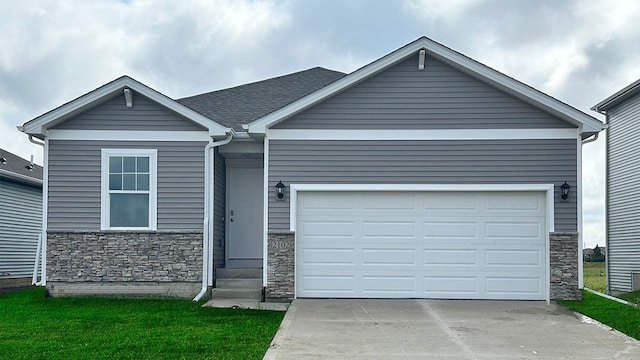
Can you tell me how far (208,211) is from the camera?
1244cm

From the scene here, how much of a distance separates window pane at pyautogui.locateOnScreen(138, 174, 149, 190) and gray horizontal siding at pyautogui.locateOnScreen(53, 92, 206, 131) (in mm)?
906

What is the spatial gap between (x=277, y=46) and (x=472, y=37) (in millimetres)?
5254

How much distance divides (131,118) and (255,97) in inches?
138

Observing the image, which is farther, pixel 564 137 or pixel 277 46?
pixel 277 46

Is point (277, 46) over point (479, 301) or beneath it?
over

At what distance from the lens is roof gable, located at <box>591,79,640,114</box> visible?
1605 cm

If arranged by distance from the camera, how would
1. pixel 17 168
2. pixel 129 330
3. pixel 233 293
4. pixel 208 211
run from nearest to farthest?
pixel 129 330
pixel 233 293
pixel 208 211
pixel 17 168

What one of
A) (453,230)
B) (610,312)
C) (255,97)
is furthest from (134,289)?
(610,312)

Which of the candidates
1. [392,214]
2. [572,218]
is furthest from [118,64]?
[572,218]

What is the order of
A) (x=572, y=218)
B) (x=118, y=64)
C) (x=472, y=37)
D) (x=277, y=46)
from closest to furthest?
(x=572, y=218)
(x=472, y=37)
(x=118, y=64)
(x=277, y=46)

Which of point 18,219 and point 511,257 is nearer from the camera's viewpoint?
point 511,257

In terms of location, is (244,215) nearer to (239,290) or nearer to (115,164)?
(239,290)

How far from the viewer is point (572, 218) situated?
11891mm

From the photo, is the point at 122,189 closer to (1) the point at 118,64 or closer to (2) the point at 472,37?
(1) the point at 118,64
